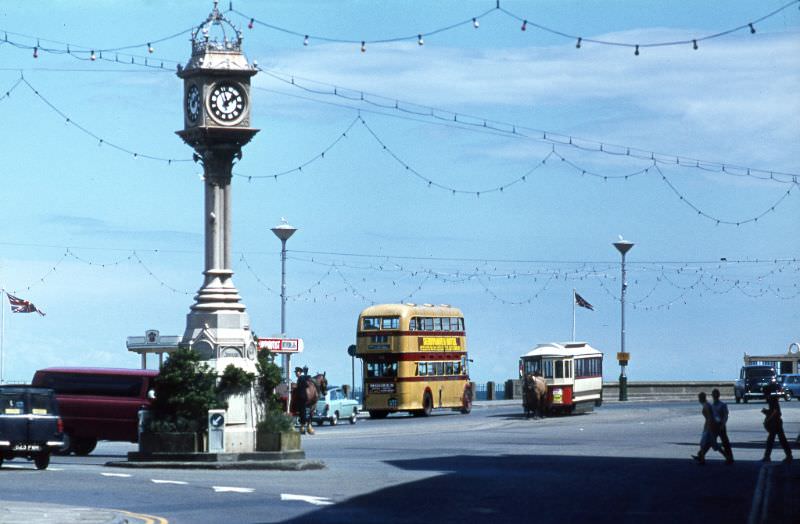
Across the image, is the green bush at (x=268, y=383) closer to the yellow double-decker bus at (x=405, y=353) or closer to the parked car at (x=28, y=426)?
the parked car at (x=28, y=426)

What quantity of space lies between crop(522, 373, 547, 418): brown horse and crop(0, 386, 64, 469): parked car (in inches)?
1227

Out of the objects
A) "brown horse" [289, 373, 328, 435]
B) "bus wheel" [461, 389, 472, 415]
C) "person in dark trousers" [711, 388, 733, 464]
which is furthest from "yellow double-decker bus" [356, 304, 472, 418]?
"person in dark trousers" [711, 388, 733, 464]

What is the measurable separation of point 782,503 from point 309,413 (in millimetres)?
27024

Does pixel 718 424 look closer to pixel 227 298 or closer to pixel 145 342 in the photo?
pixel 227 298

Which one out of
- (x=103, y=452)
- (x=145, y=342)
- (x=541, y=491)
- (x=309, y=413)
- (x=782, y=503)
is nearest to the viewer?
(x=782, y=503)

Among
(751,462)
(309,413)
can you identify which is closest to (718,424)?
(751,462)

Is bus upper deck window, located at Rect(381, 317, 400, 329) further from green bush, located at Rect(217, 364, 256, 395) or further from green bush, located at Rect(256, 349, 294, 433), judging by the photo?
green bush, located at Rect(217, 364, 256, 395)

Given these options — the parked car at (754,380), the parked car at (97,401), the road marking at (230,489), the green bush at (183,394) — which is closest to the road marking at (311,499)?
the road marking at (230,489)

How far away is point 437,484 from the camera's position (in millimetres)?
26719

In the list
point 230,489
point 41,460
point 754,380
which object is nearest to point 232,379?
point 41,460

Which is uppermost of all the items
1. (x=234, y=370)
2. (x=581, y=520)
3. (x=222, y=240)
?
(x=222, y=240)

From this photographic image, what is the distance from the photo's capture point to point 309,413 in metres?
49.0

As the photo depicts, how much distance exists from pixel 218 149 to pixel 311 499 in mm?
13358

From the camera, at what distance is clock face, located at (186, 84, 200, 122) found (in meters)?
34.8
